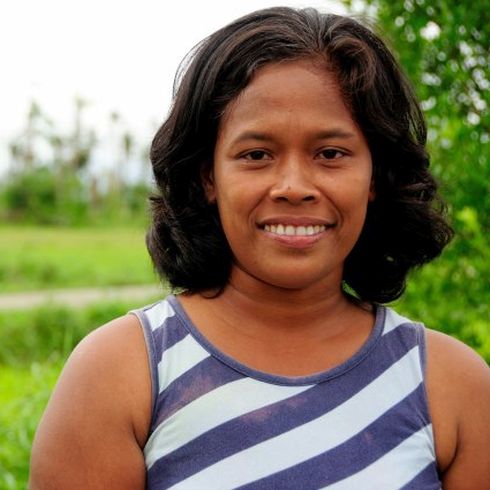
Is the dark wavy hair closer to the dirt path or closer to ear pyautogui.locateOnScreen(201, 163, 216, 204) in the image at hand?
ear pyautogui.locateOnScreen(201, 163, 216, 204)

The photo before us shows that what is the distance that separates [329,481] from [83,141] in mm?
22661

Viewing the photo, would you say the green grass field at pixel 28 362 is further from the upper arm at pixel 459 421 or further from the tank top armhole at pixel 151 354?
the upper arm at pixel 459 421

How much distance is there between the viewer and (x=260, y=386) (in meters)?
1.61

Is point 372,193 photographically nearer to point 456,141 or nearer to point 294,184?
point 294,184

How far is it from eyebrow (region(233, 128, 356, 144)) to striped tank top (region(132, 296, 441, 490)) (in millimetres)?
344

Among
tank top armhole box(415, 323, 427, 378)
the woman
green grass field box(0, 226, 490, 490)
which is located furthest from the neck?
green grass field box(0, 226, 490, 490)

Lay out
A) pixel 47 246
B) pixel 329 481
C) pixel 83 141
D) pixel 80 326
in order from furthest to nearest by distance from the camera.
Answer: pixel 83 141
pixel 47 246
pixel 80 326
pixel 329 481

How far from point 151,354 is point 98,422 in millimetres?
143

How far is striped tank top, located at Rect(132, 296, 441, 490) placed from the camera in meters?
1.57

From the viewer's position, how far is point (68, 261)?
13.1m

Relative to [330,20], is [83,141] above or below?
below

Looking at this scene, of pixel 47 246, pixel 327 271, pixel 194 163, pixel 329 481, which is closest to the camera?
pixel 329 481

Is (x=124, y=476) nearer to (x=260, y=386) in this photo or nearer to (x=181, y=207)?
(x=260, y=386)

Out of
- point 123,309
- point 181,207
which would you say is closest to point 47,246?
point 123,309
